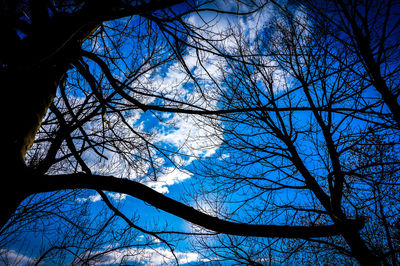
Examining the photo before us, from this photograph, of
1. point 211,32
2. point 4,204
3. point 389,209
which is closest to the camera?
point 4,204

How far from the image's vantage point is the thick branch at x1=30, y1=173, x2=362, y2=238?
1061 mm

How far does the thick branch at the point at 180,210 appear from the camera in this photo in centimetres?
106

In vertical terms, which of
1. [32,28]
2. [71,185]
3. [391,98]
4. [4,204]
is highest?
[391,98]

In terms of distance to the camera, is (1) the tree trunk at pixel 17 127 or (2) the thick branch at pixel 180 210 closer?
(1) the tree trunk at pixel 17 127

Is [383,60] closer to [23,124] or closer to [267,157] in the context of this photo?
[267,157]

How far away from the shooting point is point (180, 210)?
110cm

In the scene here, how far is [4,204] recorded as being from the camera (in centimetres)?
92

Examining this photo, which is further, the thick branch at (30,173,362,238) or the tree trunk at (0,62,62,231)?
the thick branch at (30,173,362,238)

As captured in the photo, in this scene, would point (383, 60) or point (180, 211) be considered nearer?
point (180, 211)

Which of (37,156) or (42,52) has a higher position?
(37,156)

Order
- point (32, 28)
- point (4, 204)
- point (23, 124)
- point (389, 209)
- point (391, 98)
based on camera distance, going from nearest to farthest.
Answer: point (4, 204) → point (23, 124) → point (32, 28) → point (391, 98) → point (389, 209)

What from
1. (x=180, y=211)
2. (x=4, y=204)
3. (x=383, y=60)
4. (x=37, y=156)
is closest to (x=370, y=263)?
(x=383, y=60)

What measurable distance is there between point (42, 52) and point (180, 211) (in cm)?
136

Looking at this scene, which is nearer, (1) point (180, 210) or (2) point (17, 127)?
(2) point (17, 127)
